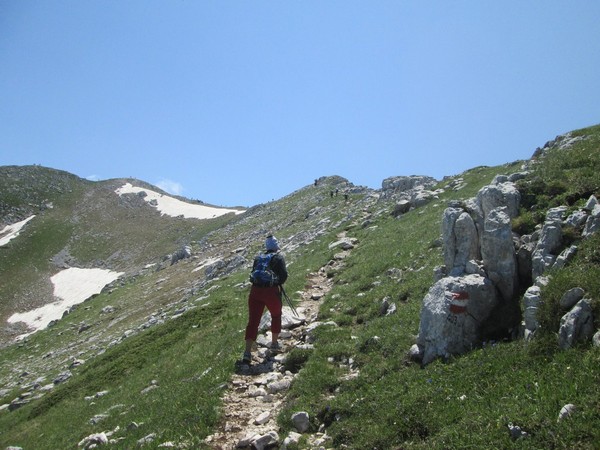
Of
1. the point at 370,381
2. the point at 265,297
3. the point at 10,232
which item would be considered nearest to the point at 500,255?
the point at 370,381

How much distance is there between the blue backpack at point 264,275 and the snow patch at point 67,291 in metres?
59.4

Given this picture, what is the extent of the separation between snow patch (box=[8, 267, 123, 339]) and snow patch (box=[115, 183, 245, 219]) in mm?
32438

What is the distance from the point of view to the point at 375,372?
1126cm

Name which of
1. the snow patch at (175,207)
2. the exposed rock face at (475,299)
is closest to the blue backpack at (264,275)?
the exposed rock face at (475,299)

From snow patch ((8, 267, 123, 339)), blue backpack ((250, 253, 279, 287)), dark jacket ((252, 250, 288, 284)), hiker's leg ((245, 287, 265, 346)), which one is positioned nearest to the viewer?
hiker's leg ((245, 287, 265, 346))

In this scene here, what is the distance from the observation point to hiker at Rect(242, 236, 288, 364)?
14.8 meters

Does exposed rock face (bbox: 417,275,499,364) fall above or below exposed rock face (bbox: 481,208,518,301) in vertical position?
below

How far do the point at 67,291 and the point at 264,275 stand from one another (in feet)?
256

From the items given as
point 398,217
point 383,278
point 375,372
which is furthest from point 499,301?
point 398,217

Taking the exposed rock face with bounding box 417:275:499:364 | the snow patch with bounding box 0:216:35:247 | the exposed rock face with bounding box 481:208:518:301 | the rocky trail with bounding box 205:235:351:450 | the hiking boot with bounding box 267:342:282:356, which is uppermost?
the snow patch with bounding box 0:216:35:247

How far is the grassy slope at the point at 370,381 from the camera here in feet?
24.5

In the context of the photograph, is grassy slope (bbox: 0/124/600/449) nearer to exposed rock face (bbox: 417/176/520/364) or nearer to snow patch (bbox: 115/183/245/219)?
exposed rock face (bbox: 417/176/520/364)

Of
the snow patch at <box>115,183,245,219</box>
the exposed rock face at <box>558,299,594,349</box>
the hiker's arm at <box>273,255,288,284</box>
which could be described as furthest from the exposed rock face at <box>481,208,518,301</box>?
the snow patch at <box>115,183,245,219</box>

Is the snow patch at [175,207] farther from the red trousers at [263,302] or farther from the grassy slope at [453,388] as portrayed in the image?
the grassy slope at [453,388]
